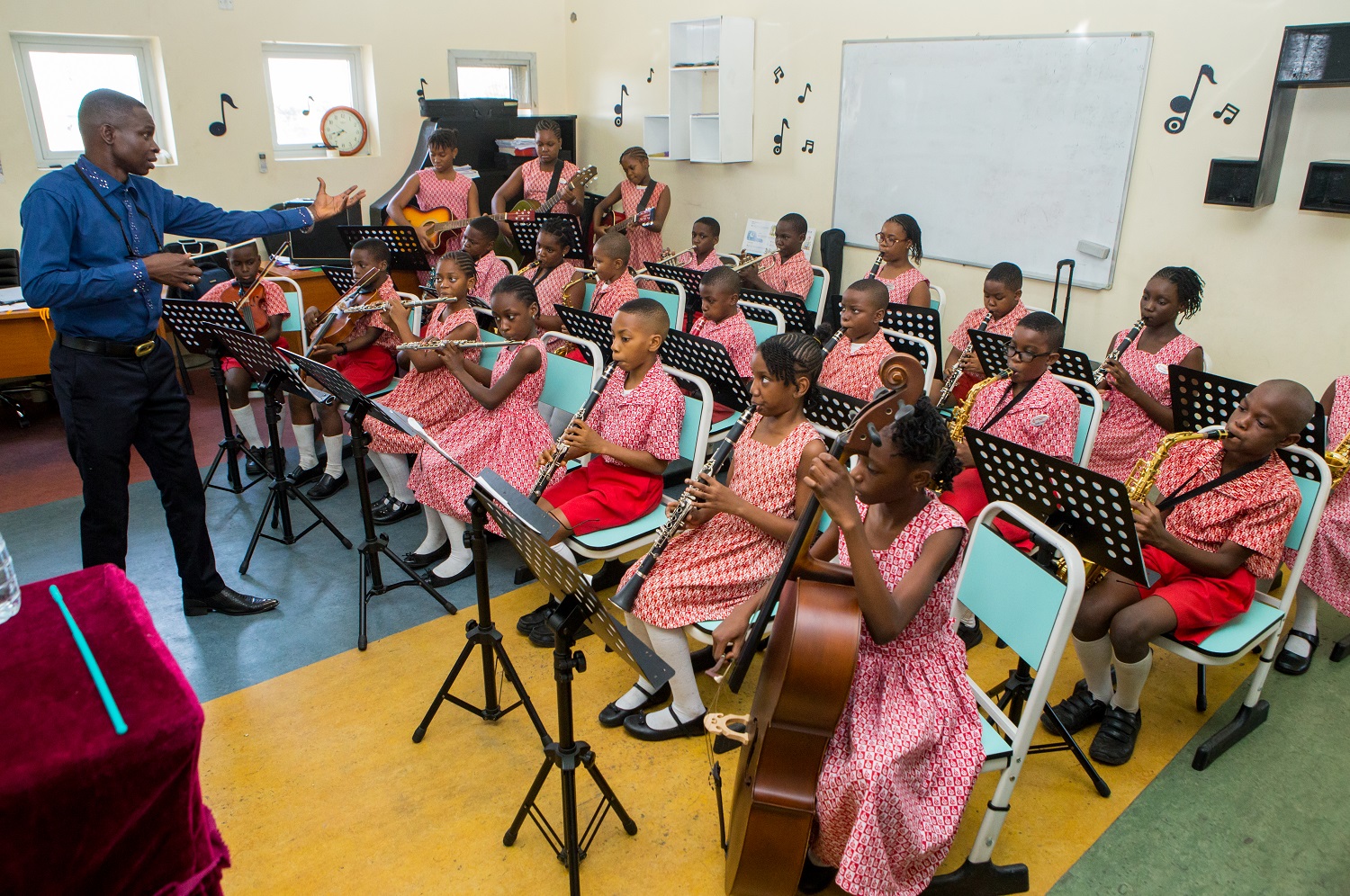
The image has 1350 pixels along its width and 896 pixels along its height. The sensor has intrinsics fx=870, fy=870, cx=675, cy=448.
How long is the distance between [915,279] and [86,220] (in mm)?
4024

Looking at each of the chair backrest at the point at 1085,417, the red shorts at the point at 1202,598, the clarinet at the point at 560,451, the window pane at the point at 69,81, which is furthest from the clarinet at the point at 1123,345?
the window pane at the point at 69,81

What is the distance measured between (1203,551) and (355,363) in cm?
410

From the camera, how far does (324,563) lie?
13.3ft

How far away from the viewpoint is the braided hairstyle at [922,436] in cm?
199

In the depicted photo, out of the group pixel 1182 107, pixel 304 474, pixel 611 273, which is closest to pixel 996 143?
pixel 1182 107

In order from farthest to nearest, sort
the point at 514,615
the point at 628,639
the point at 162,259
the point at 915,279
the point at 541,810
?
the point at 915,279
the point at 514,615
the point at 162,259
the point at 541,810
the point at 628,639

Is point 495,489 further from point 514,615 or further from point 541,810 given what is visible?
point 514,615

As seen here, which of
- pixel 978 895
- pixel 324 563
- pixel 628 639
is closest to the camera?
pixel 628 639

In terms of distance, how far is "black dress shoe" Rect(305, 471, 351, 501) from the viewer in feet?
15.5

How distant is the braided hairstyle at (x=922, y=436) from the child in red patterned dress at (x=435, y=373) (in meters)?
2.51

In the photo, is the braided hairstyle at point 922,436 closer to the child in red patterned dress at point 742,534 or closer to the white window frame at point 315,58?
the child in red patterned dress at point 742,534

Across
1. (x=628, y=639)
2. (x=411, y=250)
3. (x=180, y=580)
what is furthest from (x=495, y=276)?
(x=628, y=639)

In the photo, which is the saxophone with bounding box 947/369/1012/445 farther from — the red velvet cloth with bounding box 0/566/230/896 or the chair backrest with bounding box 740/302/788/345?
the red velvet cloth with bounding box 0/566/230/896

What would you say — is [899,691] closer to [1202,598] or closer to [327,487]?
[1202,598]
